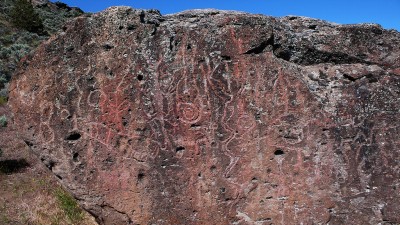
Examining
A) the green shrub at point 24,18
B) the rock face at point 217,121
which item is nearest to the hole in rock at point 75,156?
the rock face at point 217,121

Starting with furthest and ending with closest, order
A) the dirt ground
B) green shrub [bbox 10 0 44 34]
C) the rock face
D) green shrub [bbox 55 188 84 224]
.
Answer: green shrub [bbox 10 0 44 34] < the dirt ground < green shrub [bbox 55 188 84 224] < the rock face

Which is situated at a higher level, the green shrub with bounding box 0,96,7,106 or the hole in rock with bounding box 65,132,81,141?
the green shrub with bounding box 0,96,7,106

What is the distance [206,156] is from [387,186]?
1.71 metres

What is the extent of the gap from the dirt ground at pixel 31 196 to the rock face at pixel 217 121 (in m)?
1.48

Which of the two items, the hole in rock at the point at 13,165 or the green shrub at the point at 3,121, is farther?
the green shrub at the point at 3,121

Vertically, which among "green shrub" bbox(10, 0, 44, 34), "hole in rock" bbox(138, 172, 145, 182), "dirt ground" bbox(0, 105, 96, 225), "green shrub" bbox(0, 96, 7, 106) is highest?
"green shrub" bbox(10, 0, 44, 34)

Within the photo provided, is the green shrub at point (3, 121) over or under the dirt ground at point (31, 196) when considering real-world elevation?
over

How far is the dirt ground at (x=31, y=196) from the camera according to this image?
5.69 metres

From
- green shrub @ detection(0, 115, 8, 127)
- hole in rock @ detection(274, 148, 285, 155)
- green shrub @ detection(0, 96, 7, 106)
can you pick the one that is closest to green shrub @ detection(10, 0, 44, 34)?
green shrub @ detection(0, 96, 7, 106)

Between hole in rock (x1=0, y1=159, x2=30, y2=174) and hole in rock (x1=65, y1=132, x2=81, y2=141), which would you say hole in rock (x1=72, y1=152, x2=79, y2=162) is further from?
hole in rock (x1=0, y1=159, x2=30, y2=174)

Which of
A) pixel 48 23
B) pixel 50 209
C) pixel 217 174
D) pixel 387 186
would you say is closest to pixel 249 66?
pixel 217 174

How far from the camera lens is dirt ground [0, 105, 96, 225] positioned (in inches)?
224

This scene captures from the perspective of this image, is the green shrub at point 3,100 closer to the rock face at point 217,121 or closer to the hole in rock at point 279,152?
the rock face at point 217,121

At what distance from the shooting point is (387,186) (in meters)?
4.20
